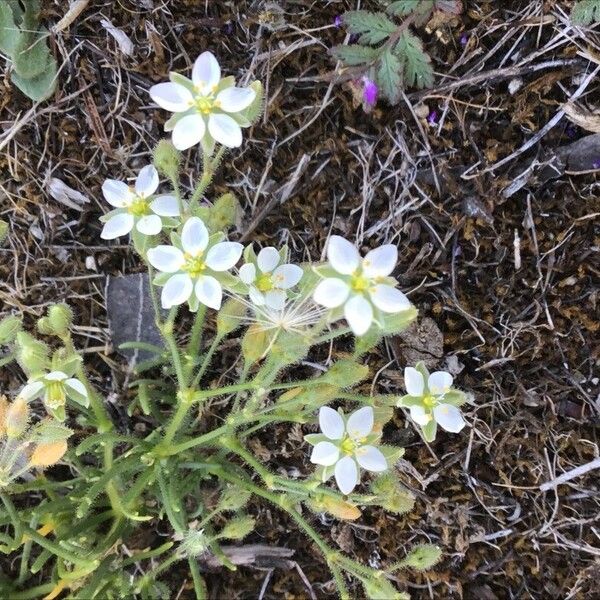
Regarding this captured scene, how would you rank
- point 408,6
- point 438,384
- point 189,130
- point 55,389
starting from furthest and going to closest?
point 408,6 < point 438,384 < point 55,389 < point 189,130

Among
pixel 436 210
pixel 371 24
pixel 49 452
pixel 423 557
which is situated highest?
pixel 371 24

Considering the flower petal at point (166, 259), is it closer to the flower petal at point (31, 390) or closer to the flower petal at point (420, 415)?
the flower petal at point (31, 390)

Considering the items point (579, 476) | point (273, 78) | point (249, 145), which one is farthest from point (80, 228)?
point (579, 476)

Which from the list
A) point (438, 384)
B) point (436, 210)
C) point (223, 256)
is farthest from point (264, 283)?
point (436, 210)

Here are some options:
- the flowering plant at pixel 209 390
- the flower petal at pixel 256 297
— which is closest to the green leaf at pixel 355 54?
the flowering plant at pixel 209 390

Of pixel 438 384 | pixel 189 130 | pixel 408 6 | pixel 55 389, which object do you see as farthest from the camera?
pixel 408 6

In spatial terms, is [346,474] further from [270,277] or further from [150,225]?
[150,225]

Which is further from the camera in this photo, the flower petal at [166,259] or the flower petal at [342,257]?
the flower petal at [166,259]

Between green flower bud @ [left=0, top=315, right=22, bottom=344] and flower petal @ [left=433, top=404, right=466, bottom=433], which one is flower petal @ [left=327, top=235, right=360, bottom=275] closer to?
flower petal @ [left=433, top=404, right=466, bottom=433]
